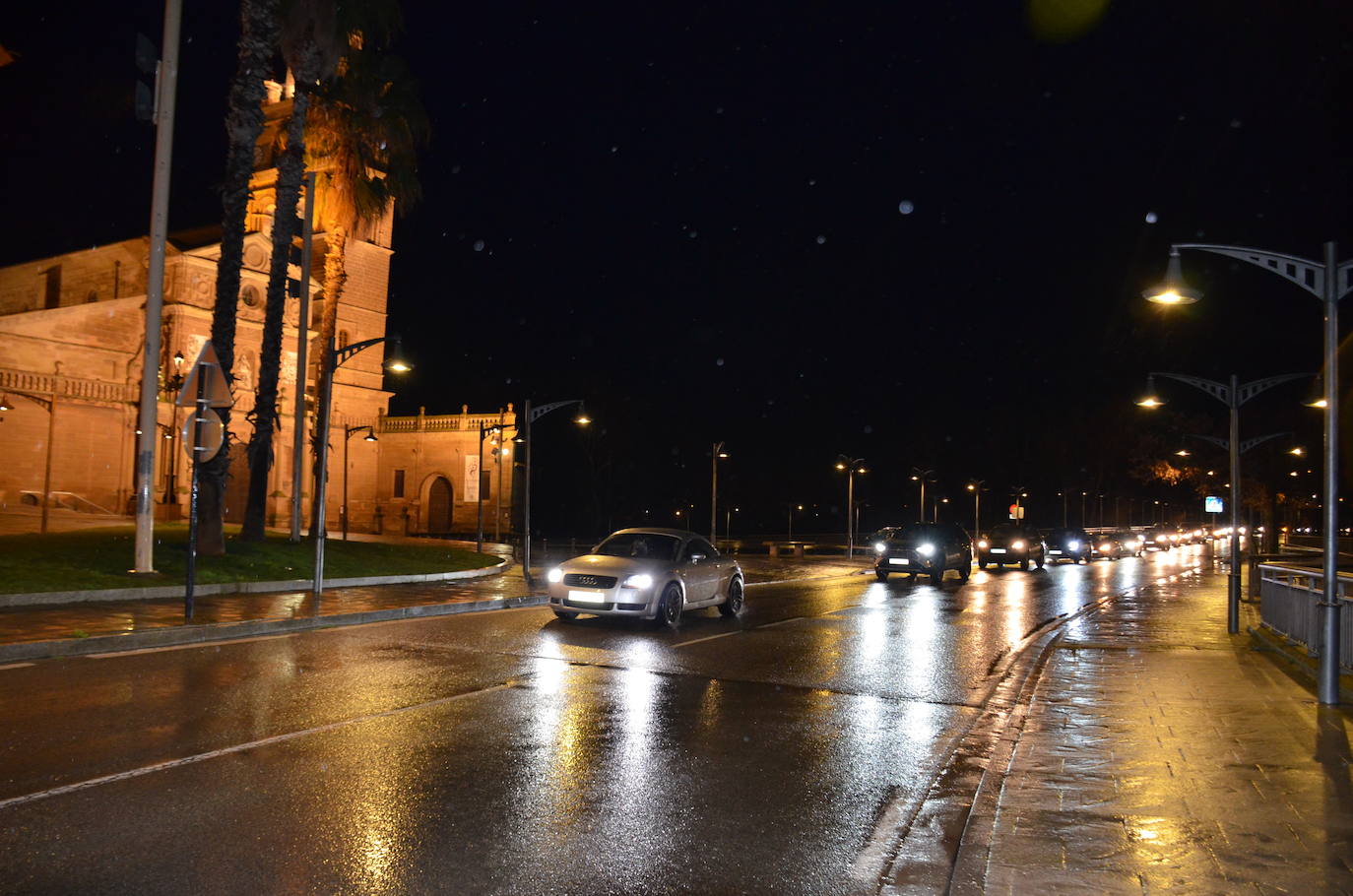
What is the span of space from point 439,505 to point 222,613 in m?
44.2

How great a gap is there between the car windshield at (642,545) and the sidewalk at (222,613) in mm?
2871

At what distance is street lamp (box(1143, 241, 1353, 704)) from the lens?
916 cm

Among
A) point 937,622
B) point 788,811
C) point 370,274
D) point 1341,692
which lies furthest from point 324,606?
point 370,274

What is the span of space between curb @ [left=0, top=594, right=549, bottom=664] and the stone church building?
2180cm

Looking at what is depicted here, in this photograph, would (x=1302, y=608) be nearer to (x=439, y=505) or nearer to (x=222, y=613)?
(x=222, y=613)

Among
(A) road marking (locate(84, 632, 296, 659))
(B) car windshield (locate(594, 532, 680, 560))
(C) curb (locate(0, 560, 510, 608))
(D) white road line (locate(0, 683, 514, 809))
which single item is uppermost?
(B) car windshield (locate(594, 532, 680, 560))

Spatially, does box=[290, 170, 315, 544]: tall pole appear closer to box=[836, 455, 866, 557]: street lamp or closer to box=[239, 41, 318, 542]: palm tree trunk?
box=[239, 41, 318, 542]: palm tree trunk

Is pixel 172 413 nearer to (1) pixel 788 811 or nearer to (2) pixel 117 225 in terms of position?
(2) pixel 117 225

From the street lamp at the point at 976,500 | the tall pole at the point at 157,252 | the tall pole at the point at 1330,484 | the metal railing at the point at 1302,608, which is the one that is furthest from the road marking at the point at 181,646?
the street lamp at the point at 976,500

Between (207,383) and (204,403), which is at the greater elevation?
(207,383)

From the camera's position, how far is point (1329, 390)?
951 centimetres

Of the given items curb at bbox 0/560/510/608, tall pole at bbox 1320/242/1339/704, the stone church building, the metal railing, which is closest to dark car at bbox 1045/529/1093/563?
the stone church building

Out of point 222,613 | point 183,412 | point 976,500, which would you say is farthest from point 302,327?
point 976,500

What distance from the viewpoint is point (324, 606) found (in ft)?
53.9
